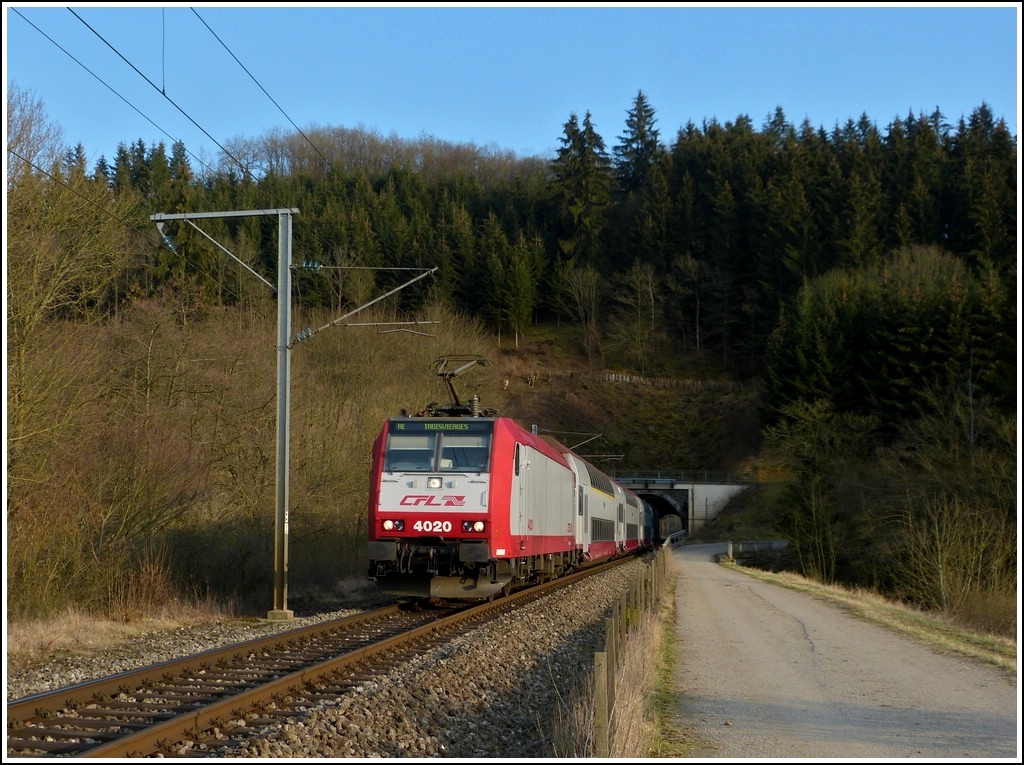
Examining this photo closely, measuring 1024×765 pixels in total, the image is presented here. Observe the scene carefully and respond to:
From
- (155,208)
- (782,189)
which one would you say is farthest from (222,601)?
(782,189)

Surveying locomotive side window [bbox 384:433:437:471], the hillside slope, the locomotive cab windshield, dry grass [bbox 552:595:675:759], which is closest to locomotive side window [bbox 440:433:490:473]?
the locomotive cab windshield

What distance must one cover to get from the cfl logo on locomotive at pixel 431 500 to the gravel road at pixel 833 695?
420 centimetres

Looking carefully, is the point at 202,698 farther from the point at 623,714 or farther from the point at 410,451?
the point at 410,451

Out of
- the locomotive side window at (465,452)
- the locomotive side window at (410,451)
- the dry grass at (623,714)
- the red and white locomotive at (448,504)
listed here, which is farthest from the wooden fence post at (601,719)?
the locomotive side window at (410,451)

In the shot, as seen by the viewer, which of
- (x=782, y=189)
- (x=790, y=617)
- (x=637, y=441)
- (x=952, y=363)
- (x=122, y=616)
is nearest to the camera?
(x=122, y=616)

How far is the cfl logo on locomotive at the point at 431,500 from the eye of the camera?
16.0 metres

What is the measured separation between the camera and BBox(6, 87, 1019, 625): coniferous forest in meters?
16.0

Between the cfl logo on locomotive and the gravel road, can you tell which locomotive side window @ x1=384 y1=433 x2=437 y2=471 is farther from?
the gravel road

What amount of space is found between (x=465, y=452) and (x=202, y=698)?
8452 mm

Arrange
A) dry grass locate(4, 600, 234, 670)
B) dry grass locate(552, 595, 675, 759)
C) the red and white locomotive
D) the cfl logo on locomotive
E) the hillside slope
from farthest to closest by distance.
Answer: the hillside slope, the cfl logo on locomotive, the red and white locomotive, dry grass locate(4, 600, 234, 670), dry grass locate(552, 595, 675, 759)

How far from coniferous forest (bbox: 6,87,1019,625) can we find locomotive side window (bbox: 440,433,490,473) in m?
3.40

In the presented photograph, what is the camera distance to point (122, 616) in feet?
47.4

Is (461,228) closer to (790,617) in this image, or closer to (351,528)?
(351,528)

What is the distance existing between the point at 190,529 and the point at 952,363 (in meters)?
40.8
